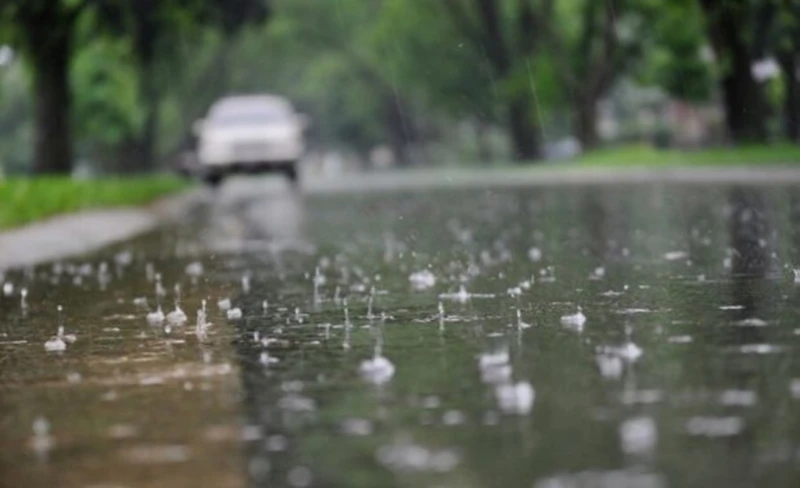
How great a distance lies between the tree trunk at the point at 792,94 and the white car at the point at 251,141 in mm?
12140

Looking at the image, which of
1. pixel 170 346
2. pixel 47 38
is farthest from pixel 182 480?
pixel 47 38

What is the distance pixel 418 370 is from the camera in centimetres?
752

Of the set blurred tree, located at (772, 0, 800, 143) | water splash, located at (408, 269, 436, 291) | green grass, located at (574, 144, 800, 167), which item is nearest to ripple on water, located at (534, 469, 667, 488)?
water splash, located at (408, 269, 436, 291)

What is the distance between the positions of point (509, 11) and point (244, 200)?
1449 inches

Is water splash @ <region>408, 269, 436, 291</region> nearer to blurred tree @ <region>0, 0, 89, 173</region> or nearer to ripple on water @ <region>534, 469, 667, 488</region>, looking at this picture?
ripple on water @ <region>534, 469, 667, 488</region>

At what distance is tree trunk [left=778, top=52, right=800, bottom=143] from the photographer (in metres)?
47.5

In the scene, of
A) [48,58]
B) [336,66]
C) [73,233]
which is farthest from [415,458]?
[336,66]

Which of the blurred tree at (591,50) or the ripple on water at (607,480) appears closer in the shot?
the ripple on water at (607,480)

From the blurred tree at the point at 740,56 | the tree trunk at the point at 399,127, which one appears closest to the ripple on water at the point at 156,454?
the blurred tree at the point at 740,56

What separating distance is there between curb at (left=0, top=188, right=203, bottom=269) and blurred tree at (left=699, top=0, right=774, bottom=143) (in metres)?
12.7

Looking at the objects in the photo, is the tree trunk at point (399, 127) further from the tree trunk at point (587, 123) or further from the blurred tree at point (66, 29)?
the blurred tree at point (66, 29)

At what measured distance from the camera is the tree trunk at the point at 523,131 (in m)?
72.0

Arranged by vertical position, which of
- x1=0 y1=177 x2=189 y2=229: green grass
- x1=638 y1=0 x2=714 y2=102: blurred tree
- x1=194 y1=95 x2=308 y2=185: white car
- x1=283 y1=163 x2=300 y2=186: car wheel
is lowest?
x1=0 y1=177 x2=189 y2=229: green grass

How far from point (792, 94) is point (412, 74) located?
35.7 m
